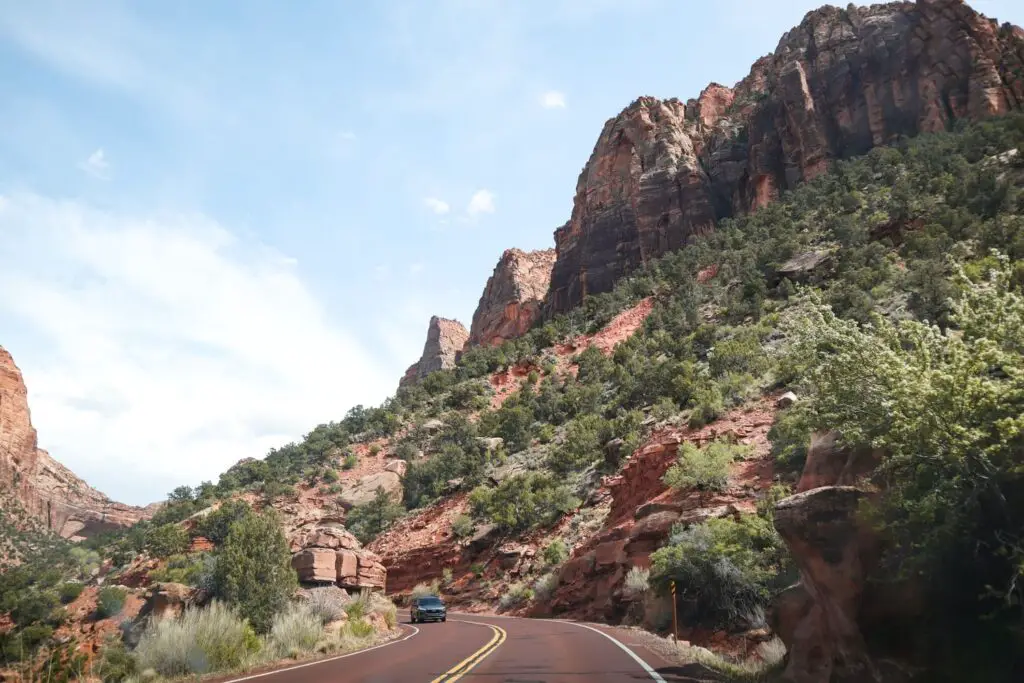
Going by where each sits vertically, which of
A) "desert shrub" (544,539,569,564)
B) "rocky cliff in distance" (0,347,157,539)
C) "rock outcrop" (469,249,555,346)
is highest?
"rock outcrop" (469,249,555,346)

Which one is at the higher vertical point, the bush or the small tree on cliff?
the small tree on cliff

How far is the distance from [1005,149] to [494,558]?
4992 cm

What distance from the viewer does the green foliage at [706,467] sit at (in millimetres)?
23391

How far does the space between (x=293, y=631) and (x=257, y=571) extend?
257 cm

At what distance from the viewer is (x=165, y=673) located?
12305 mm

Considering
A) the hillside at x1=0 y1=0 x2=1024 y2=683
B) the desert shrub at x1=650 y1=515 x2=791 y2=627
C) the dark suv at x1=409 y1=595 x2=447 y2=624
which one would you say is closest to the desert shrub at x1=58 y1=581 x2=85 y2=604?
the hillside at x1=0 y1=0 x2=1024 y2=683

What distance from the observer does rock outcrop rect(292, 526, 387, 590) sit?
22547 mm

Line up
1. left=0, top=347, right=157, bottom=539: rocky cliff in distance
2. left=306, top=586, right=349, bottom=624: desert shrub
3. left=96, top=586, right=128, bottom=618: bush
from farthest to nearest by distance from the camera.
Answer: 1. left=0, top=347, right=157, bottom=539: rocky cliff in distance
2. left=96, top=586, right=128, bottom=618: bush
3. left=306, top=586, right=349, bottom=624: desert shrub

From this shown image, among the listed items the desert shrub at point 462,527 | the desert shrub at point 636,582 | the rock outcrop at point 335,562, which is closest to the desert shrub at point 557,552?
the desert shrub at point 462,527

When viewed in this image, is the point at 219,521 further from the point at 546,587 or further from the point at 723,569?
the point at 723,569

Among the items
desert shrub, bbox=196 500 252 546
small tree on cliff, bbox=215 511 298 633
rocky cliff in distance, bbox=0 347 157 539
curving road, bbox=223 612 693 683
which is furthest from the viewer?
rocky cliff in distance, bbox=0 347 157 539

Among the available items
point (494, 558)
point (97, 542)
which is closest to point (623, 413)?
point (494, 558)

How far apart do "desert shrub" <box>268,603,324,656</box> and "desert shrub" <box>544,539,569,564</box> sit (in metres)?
16.6

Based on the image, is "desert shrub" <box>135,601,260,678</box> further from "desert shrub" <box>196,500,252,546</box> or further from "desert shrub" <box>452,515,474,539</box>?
"desert shrub" <box>196,500,252,546</box>
